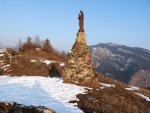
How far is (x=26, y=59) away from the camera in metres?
44.4

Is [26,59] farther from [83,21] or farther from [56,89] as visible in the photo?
[56,89]

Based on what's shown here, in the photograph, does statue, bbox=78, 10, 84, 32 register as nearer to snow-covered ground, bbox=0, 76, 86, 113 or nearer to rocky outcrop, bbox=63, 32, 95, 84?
rocky outcrop, bbox=63, 32, 95, 84

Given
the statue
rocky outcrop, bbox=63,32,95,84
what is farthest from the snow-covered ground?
the statue

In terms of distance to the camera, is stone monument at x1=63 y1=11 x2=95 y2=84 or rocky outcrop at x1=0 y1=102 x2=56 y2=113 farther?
stone monument at x1=63 y1=11 x2=95 y2=84

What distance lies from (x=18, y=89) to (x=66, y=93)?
446cm

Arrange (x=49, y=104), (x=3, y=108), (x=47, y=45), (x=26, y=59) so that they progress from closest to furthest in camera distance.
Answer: (x=3, y=108), (x=49, y=104), (x=26, y=59), (x=47, y=45)

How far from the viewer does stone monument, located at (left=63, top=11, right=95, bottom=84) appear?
29797 millimetres

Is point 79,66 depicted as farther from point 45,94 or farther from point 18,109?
point 18,109

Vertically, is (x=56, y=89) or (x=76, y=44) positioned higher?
(x=76, y=44)

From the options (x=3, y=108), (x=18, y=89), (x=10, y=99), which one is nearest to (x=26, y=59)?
(x=18, y=89)

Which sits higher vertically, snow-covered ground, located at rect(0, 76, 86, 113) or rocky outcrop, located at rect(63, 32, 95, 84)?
rocky outcrop, located at rect(63, 32, 95, 84)

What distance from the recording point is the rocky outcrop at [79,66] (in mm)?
29781

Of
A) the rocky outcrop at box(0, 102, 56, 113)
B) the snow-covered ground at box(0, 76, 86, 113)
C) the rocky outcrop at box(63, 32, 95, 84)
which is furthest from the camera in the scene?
the rocky outcrop at box(63, 32, 95, 84)

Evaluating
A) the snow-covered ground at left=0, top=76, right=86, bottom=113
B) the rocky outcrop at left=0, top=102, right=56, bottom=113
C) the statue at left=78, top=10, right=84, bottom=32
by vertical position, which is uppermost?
the statue at left=78, top=10, right=84, bottom=32
